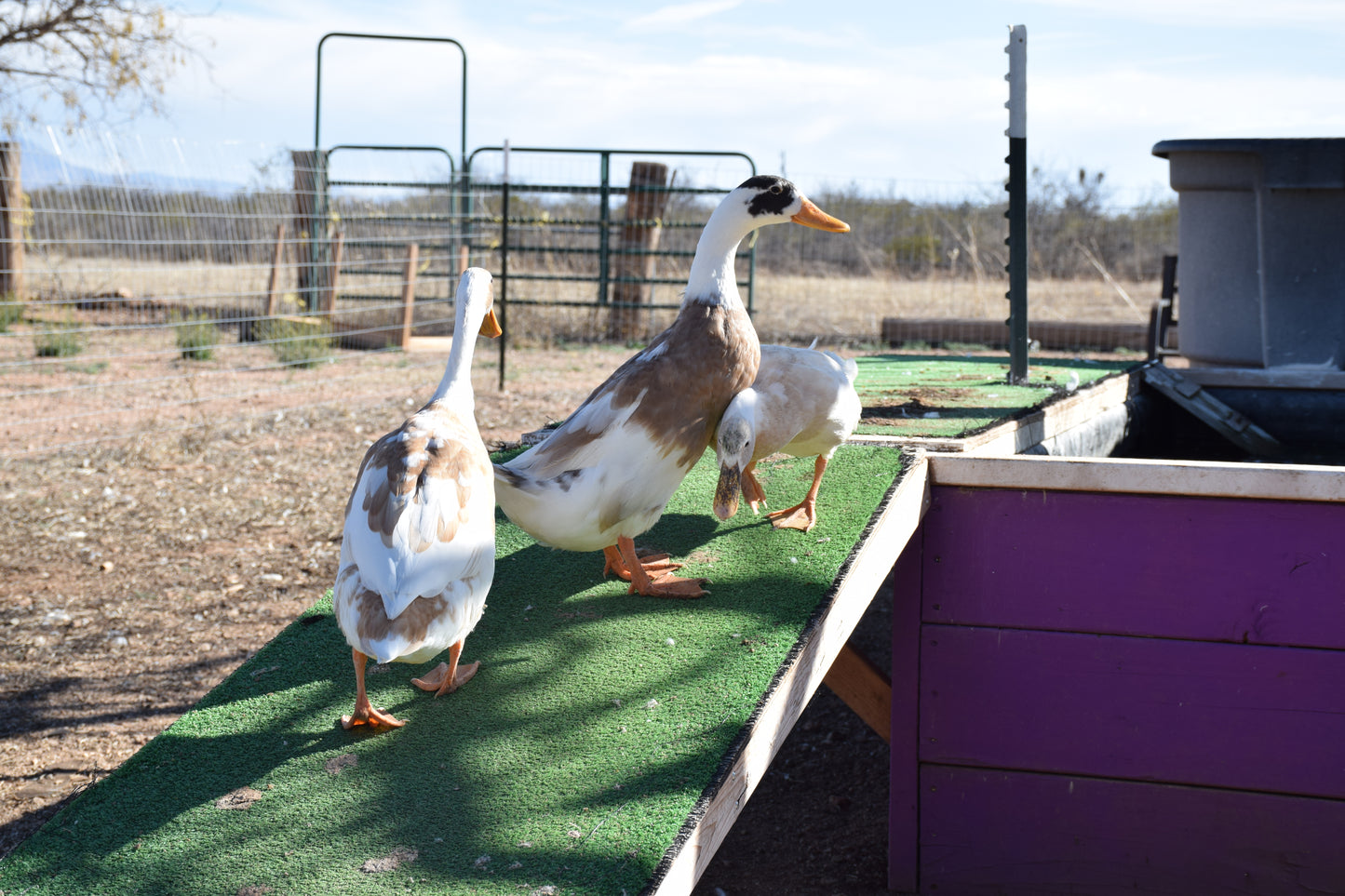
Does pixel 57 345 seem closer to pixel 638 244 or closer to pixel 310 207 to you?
pixel 310 207

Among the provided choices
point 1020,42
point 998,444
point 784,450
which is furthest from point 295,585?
point 1020,42

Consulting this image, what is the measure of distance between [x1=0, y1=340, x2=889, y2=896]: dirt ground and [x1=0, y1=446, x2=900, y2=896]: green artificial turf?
1.02m

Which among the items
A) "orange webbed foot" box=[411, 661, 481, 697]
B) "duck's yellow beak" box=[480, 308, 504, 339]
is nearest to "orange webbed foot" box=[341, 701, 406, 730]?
"orange webbed foot" box=[411, 661, 481, 697]

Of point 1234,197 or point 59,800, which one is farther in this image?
point 1234,197

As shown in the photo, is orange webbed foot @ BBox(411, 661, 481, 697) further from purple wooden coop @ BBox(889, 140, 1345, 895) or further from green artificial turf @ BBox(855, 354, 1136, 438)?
green artificial turf @ BBox(855, 354, 1136, 438)

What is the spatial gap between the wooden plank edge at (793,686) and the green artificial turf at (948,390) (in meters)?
0.70

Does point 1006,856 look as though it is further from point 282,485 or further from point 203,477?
point 203,477

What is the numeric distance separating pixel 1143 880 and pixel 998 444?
1.53 meters

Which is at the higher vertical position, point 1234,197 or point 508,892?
point 1234,197

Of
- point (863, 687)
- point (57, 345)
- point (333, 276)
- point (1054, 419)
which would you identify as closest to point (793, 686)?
point (863, 687)

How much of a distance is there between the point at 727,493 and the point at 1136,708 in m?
1.41

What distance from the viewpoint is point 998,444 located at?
12.5 ft

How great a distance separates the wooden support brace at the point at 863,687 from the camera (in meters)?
3.42

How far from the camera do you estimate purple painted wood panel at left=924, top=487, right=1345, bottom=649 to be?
2.88 metres
